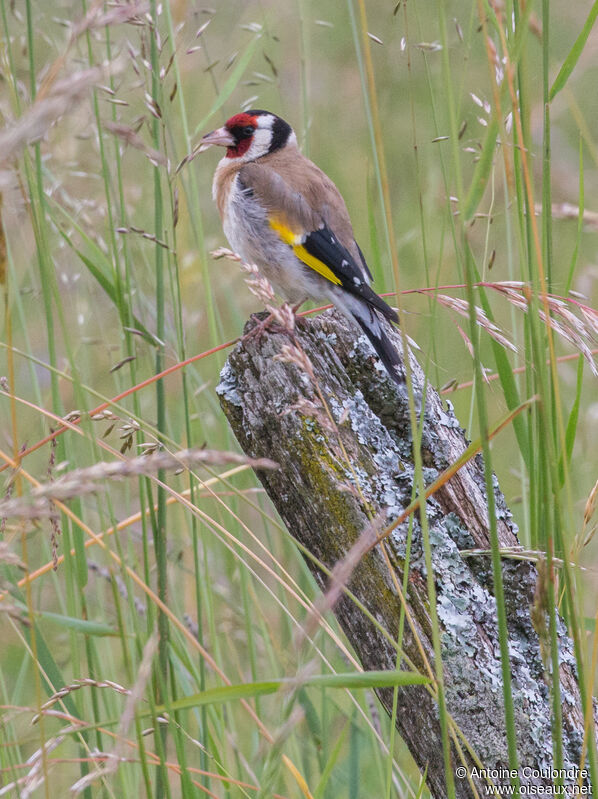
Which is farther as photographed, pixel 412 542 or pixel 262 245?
pixel 262 245

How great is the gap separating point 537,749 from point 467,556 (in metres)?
0.34

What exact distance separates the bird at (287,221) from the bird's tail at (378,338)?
459mm

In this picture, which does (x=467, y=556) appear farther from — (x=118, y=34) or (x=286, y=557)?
(x=118, y=34)

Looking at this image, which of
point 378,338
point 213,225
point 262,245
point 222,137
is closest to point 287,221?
point 262,245

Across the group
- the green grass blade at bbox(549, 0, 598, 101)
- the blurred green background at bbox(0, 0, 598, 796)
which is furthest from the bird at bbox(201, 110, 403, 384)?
the green grass blade at bbox(549, 0, 598, 101)

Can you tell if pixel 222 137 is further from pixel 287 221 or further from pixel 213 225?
pixel 213 225

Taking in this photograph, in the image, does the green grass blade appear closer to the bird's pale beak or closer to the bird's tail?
the bird's tail

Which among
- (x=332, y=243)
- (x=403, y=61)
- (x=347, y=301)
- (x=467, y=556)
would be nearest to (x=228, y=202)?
(x=332, y=243)

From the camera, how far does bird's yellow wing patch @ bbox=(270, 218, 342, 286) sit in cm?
326

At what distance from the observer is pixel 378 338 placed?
2.17 m

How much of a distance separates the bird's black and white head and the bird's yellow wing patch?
21.7 inches

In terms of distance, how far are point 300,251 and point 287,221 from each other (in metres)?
0.15

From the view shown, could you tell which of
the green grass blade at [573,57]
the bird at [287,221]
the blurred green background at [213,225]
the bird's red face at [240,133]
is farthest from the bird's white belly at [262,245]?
the green grass blade at [573,57]

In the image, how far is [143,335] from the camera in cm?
175
